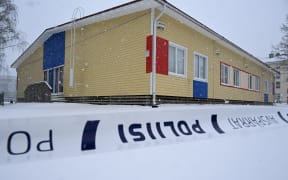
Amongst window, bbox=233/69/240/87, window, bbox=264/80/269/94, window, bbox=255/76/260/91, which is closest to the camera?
window, bbox=233/69/240/87

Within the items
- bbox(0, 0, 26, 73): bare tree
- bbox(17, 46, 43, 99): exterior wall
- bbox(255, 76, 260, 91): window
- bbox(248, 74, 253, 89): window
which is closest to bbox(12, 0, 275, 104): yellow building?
bbox(17, 46, 43, 99): exterior wall

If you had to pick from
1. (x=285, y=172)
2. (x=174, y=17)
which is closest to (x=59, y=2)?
(x=174, y=17)

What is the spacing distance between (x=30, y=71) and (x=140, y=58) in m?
12.1

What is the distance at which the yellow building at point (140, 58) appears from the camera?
9.09m

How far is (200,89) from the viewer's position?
1152 cm

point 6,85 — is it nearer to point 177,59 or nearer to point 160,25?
point 177,59

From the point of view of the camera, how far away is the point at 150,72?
886 cm

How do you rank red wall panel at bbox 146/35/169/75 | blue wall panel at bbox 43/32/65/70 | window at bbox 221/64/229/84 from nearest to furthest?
red wall panel at bbox 146/35/169/75 < window at bbox 221/64/229/84 < blue wall panel at bbox 43/32/65/70

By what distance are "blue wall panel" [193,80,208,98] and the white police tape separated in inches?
168

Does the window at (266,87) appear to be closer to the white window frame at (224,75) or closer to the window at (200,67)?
the white window frame at (224,75)

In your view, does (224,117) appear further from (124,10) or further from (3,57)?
(3,57)

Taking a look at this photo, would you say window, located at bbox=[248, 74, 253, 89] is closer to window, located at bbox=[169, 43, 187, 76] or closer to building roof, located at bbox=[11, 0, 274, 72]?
building roof, located at bbox=[11, 0, 274, 72]

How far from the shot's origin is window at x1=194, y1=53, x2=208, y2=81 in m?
11.4

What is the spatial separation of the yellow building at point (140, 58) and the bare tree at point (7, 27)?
10.4 ft
